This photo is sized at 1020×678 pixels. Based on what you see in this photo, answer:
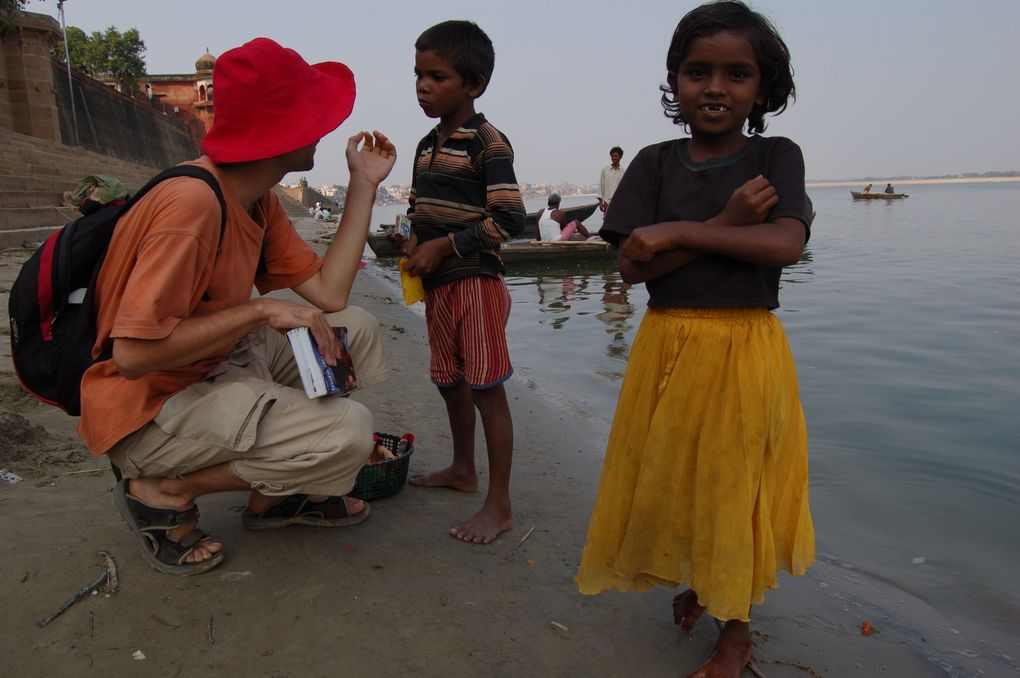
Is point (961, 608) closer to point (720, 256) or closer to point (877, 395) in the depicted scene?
point (720, 256)

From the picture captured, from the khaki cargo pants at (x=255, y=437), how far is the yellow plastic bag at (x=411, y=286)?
33.6 inches

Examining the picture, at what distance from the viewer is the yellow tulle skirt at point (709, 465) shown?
6.68 ft

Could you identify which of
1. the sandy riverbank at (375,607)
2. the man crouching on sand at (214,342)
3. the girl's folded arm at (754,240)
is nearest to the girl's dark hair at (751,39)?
the girl's folded arm at (754,240)

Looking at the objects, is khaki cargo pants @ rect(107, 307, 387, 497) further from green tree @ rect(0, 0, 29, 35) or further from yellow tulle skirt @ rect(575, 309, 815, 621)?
green tree @ rect(0, 0, 29, 35)

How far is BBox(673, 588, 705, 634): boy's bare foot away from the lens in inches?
93.5

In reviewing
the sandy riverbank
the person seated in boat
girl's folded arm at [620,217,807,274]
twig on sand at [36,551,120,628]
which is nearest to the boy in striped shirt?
the sandy riverbank

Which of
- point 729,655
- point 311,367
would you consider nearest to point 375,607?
point 311,367

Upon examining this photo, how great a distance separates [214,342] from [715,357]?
58.7 inches

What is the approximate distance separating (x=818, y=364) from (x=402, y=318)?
518 centimetres

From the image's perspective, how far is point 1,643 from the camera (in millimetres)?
2064

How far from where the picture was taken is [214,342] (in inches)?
88.6

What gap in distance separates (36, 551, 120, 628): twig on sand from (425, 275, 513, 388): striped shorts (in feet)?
4.75

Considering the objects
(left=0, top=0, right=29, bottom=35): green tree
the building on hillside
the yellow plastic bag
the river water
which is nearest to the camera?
the yellow plastic bag

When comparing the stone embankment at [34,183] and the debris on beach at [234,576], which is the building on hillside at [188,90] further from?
the debris on beach at [234,576]
